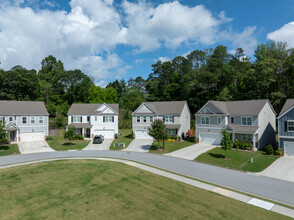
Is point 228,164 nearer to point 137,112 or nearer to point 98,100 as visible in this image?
point 137,112

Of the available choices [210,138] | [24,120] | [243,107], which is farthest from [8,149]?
[243,107]

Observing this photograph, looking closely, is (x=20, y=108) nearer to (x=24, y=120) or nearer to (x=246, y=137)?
(x=24, y=120)

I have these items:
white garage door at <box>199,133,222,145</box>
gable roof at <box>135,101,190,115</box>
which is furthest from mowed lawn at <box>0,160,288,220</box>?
gable roof at <box>135,101,190,115</box>

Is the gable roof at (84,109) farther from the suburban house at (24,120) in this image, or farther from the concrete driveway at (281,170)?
the concrete driveway at (281,170)

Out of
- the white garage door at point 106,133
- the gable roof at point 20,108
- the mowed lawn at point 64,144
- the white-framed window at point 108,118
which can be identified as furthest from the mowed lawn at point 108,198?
the gable roof at point 20,108

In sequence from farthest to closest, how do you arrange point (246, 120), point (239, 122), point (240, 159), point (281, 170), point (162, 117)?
point (162, 117), point (239, 122), point (246, 120), point (240, 159), point (281, 170)
